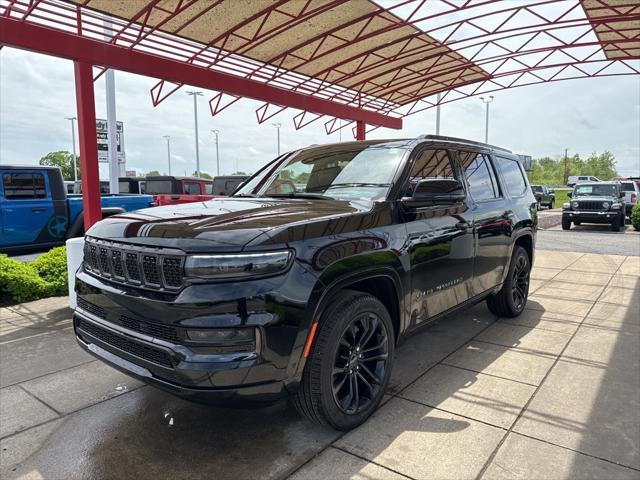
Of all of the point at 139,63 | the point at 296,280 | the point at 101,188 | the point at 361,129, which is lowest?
the point at 296,280

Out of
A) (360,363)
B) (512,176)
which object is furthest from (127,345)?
(512,176)

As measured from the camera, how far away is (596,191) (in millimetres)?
18234

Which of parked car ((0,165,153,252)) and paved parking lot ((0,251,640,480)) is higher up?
parked car ((0,165,153,252))

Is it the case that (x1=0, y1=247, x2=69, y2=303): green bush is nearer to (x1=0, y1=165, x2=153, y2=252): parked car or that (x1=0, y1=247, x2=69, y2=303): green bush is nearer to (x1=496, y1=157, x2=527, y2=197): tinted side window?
(x1=0, y1=165, x2=153, y2=252): parked car

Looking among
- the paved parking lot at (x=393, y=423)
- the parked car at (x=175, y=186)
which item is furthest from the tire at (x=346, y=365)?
the parked car at (x=175, y=186)

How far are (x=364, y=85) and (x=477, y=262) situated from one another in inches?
424

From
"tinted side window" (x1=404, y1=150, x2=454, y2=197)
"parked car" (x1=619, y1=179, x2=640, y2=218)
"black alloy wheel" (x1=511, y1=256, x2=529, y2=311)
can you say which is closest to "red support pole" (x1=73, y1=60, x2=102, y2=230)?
"tinted side window" (x1=404, y1=150, x2=454, y2=197)

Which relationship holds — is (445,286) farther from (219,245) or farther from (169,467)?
(169,467)

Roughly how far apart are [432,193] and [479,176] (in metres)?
1.44

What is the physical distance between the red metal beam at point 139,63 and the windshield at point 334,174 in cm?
385

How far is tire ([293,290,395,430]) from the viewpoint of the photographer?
2.62 metres

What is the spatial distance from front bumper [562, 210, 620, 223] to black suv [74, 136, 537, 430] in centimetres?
1579

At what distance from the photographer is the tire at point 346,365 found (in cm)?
262

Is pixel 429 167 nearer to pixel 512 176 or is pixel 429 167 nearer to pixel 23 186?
pixel 512 176
